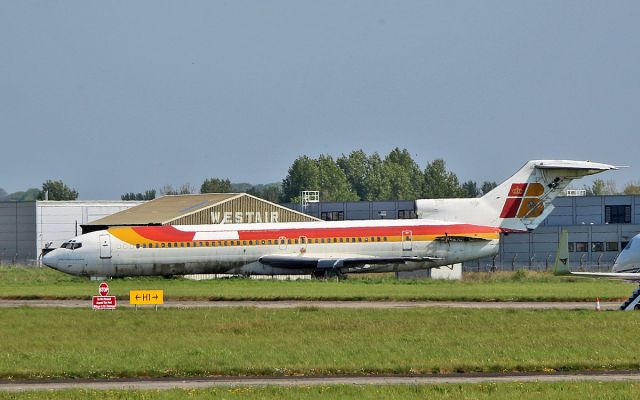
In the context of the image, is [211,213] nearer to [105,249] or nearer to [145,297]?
[105,249]

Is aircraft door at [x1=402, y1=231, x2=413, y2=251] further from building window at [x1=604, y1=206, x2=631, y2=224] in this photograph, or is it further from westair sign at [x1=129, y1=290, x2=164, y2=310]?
building window at [x1=604, y1=206, x2=631, y2=224]

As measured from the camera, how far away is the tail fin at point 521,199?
217 ft

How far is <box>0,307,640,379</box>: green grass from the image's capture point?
27.1 metres

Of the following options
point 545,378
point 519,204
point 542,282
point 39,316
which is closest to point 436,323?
point 545,378

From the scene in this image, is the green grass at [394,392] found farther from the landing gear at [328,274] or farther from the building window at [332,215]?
the building window at [332,215]

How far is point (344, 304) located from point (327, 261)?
56.3ft

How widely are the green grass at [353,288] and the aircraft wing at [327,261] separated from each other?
110 centimetres

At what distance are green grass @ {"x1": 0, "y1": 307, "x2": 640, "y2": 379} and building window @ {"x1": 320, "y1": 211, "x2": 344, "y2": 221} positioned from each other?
59.9 metres

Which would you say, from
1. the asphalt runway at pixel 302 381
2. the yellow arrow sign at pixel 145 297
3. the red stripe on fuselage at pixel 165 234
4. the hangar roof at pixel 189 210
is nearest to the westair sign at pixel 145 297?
the yellow arrow sign at pixel 145 297

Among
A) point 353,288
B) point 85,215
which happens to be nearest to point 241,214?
point 353,288

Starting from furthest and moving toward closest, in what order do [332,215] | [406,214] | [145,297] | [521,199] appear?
[332,215]
[406,214]
[521,199]
[145,297]

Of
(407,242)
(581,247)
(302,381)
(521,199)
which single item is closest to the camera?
(302,381)

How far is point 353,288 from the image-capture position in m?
56.2

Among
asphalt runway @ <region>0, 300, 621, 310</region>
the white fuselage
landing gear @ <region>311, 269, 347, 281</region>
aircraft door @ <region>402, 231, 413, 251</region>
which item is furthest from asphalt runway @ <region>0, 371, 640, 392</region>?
landing gear @ <region>311, 269, 347, 281</region>
